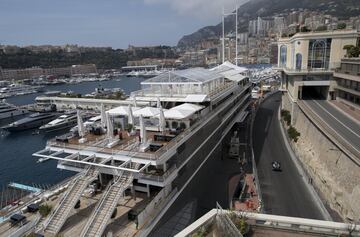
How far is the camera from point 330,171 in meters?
Answer: 24.8

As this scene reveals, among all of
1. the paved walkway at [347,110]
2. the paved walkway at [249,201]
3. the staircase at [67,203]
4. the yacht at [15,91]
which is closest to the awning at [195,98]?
the paved walkway at [249,201]

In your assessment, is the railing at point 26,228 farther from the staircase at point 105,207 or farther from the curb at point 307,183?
the curb at point 307,183

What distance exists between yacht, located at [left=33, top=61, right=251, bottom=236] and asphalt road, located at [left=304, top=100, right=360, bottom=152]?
12.9m

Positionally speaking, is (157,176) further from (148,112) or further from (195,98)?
(195,98)

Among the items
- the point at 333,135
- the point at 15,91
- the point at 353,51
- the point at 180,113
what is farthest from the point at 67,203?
the point at 15,91

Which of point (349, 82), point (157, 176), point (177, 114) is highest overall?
point (349, 82)

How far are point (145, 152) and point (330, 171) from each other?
60.8 feet

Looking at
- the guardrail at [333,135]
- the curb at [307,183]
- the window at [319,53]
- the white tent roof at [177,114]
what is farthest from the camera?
the window at [319,53]

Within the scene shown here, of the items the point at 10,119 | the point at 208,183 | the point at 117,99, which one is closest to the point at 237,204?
the point at 208,183

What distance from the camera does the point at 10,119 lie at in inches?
3118

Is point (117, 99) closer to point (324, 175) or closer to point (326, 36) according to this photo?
point (326, 36)

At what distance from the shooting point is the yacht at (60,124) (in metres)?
62.0

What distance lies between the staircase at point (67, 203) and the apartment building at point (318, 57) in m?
34.6

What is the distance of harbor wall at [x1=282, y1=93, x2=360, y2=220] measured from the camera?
20406mm
